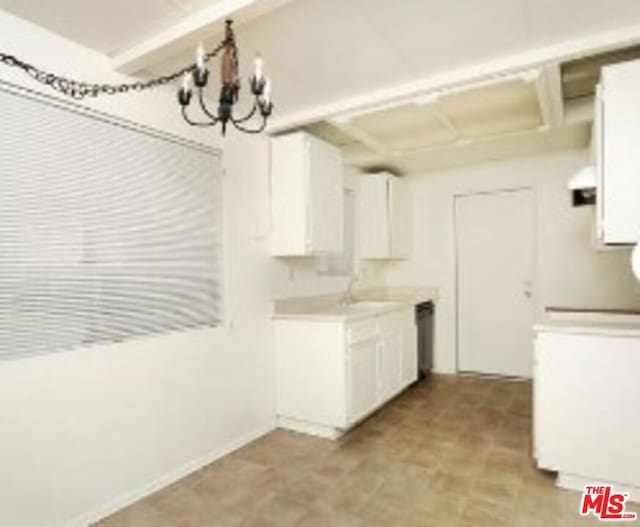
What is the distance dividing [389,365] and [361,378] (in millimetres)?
591

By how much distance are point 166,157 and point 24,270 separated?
1.07 metres

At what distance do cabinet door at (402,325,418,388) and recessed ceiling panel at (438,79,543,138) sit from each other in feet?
6.41

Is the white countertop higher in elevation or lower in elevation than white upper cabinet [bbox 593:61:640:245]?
lower

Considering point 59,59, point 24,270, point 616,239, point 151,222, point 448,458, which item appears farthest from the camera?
point 448,458

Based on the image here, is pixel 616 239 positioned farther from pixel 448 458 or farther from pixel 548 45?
pixel 448 458

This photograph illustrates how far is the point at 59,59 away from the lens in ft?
7.39

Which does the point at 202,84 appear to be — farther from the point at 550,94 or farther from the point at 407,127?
the point at 407,127

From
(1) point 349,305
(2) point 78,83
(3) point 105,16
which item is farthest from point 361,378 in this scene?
(3) point 105,16

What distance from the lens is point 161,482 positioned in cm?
270

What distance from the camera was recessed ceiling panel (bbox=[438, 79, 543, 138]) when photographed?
10.2 feet

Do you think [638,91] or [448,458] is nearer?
[638,91]

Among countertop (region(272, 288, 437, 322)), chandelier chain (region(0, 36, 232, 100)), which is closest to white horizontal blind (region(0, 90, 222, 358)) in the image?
chandelier chain (region(0, 36, 232, 100))

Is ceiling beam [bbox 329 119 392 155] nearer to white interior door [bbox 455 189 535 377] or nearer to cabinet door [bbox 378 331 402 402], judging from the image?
white interior door [bbox 455 189 535 377]

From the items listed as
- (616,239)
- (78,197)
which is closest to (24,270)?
(78,197)
